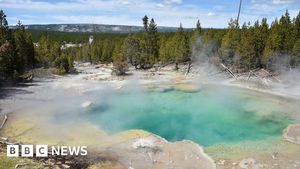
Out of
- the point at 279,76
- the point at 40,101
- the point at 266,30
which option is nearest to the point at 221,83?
the point at 279,76

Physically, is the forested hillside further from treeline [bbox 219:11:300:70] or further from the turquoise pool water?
the turquoise pool water

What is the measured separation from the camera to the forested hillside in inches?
2122

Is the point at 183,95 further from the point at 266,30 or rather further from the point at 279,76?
the point at 266,30

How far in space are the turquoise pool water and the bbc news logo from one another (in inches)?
224

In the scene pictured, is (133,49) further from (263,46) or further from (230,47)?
(263,46)

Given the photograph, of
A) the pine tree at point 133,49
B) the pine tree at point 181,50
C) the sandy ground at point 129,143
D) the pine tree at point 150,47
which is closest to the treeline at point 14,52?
the sandy ground at point 129,143

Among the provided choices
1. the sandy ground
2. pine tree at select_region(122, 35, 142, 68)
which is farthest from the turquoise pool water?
pine tree at select_region(122, 35, 142, 68)

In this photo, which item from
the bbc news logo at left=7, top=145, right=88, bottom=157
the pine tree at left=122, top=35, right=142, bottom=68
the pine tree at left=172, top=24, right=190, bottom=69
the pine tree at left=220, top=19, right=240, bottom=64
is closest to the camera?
the bbc news logo at left=7, top=145, right=88, bottom=157

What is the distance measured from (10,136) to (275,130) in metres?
23.0

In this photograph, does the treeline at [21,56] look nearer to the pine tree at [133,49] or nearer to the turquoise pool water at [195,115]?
the pine tree at [133,49]

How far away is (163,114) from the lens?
125 ft

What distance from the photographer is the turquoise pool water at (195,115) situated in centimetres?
3133

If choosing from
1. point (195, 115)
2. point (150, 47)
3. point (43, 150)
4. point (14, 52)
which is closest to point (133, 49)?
point (150, 47)

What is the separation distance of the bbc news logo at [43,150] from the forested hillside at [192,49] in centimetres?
2807
